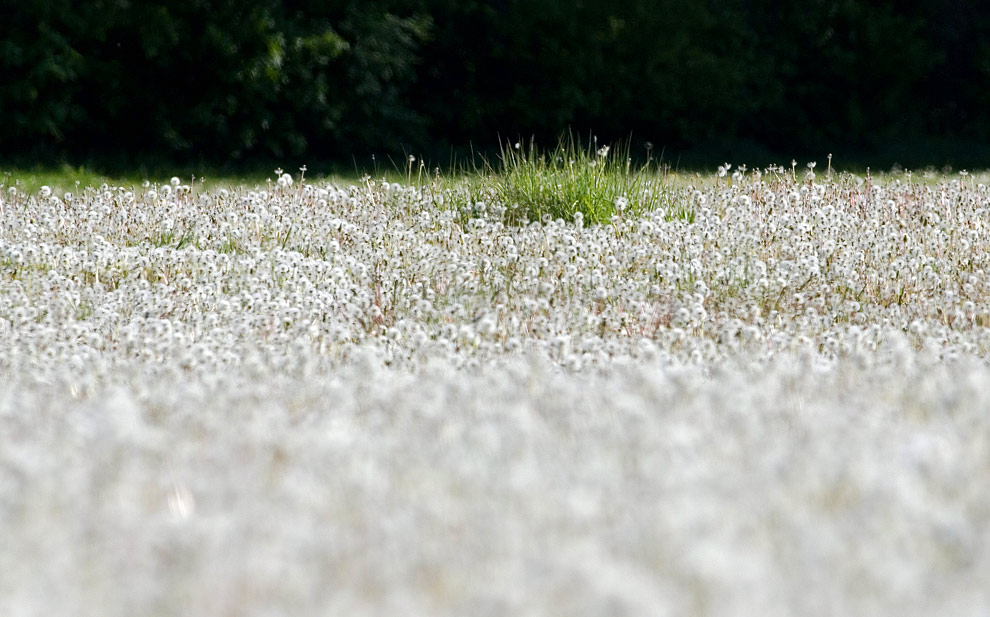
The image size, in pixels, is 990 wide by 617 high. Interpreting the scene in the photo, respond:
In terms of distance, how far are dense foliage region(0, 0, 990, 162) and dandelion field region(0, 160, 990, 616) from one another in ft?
21.0

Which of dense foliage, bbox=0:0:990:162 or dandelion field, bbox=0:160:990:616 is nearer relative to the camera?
dandelion field, bbox=0:160:990:616

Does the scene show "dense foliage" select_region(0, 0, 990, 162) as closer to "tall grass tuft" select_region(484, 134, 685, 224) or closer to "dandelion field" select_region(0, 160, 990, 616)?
"tall grass tuft" select_region(484, 134, 685, 224)

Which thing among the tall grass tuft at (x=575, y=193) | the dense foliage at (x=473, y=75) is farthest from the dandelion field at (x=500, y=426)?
Result: the dense foliage at (x=473, y=75)

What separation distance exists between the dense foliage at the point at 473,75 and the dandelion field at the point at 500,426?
6395mm

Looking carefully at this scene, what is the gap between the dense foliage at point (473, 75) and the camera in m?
13.8

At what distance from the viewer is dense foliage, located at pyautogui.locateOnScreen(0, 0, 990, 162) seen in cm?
1375

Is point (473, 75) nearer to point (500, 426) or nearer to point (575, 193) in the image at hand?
point (575, 193)

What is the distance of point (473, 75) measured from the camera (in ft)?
55.3

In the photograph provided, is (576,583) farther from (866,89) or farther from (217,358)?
(866,89)

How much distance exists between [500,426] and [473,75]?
14022mm

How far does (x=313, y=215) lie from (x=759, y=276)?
350cm

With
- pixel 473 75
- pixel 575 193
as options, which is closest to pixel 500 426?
pixel 575 193

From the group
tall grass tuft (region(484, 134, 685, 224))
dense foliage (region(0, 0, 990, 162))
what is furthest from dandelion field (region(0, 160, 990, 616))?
dense foliage (region(0, 0, 990, 162))

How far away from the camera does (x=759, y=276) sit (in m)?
6.80
